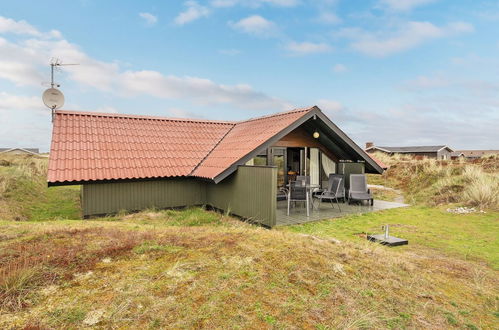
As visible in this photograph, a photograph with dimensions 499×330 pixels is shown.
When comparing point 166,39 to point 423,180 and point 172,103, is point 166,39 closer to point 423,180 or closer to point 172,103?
point 172,103

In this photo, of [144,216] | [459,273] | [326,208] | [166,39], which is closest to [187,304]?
[459,273]

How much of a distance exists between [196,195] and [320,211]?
4776 mm

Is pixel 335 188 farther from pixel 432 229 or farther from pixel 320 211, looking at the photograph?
pixel 432 229

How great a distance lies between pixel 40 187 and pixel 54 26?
8.34 meters

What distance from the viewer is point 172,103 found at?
20172mm

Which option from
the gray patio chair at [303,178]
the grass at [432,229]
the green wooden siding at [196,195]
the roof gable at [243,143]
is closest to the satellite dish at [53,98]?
the green wooden siding at [196,195]

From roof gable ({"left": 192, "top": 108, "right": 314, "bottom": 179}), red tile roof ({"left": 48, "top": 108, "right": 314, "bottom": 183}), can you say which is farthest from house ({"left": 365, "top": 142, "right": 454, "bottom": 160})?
red tile roof ({"left": 48, "top": 108, "right": 314, "bottom": 183})

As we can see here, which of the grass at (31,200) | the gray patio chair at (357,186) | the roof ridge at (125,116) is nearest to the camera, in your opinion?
the grass at (31,200)

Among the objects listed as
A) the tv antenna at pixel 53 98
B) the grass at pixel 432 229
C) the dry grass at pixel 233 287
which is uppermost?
the tv antenna at pixel 53 98

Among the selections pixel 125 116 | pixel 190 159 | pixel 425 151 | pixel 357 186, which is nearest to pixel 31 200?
pixel 125 116

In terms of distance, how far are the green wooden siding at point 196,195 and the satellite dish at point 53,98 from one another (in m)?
6.14

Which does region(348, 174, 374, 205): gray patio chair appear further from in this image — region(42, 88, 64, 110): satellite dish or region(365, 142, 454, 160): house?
region(365, 142, 454, 160): house

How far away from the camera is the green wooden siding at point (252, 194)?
739cm

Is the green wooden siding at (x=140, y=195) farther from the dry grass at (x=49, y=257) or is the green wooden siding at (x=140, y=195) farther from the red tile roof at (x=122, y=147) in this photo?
the dry grass at (x=49, y=257)
